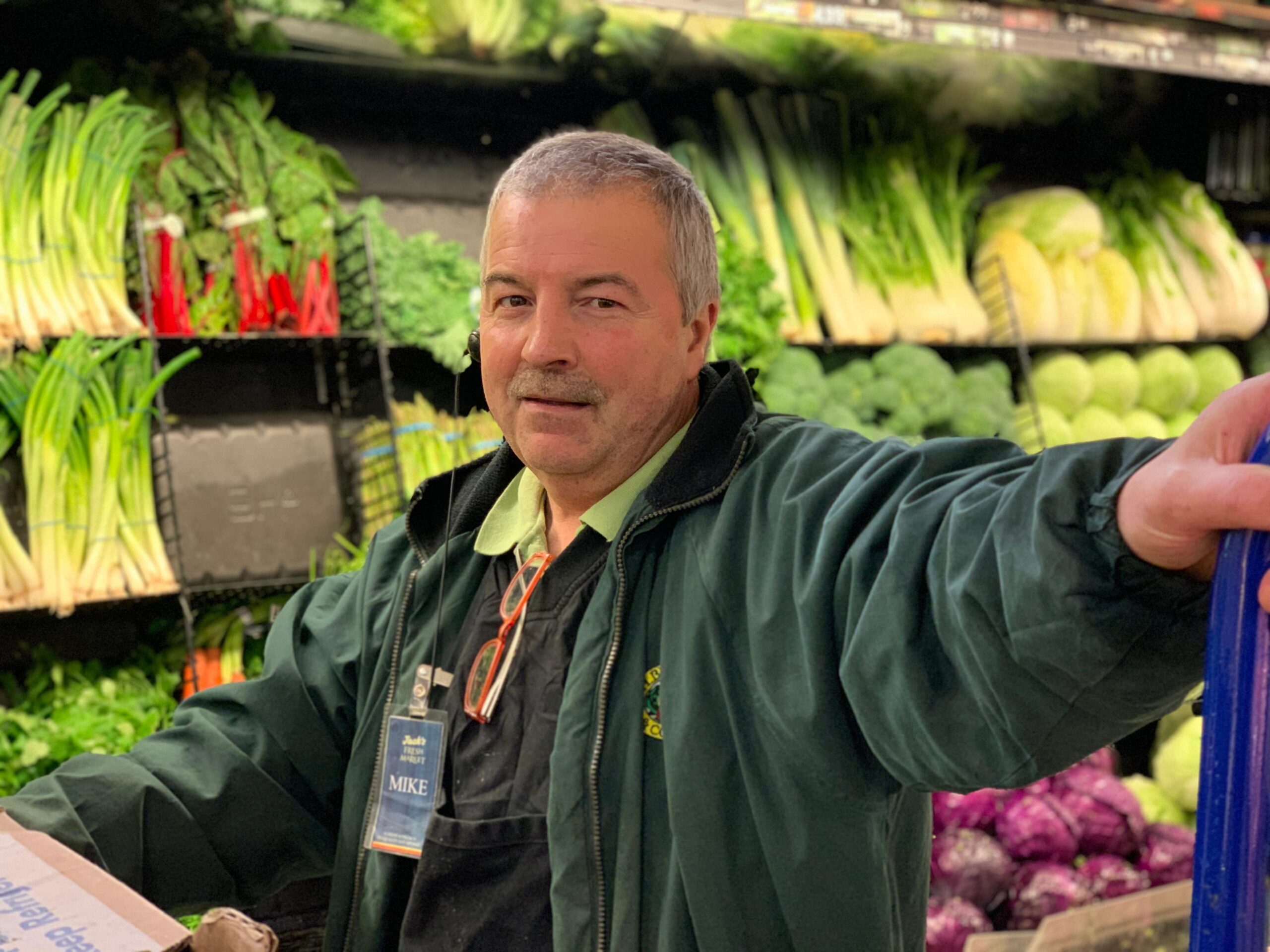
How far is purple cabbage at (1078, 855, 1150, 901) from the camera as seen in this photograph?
2.43 metres

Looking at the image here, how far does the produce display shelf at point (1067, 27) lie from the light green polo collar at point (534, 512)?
155cm

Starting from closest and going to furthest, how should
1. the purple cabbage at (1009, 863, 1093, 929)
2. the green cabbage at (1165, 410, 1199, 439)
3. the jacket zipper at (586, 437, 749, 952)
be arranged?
the jacket zipper at (586, 437, 749, 952) < the purple cabbage at (1009, 863, 1093, 929) < the green cabbage at (1165, 410, 1199, 439)

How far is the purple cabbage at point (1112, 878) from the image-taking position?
243cm

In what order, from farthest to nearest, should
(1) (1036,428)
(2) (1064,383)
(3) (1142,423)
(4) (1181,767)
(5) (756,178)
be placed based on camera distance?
(3) (1142,423) < (2) (1064,383) < (1) (1036,428) < (5) (756,178) < (4) (1181,767)

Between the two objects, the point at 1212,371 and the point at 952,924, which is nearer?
the point at 952,924

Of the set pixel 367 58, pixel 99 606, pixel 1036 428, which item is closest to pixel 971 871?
pixel 1036 428

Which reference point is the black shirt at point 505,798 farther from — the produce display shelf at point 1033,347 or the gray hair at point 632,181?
the produce display shelf at point 1033,347

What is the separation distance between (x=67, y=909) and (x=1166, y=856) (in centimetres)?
228

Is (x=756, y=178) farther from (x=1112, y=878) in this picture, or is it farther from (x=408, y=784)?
(x=408, y=784)

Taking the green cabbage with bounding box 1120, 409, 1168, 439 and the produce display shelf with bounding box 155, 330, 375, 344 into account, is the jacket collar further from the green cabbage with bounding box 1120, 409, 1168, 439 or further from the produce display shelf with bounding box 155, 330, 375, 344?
the green cabbage with bounding box 1120, 409, 1168, 439

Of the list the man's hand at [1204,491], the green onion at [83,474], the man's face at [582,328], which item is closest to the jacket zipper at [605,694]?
the man's face at [582,328]

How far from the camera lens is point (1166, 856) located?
2537 mm

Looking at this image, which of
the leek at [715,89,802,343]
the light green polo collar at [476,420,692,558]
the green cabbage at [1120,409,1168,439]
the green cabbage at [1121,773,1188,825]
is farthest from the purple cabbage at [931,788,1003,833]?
the green cabbage at [1120,409,1168,439]

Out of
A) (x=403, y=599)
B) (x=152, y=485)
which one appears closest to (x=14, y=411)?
(x=152, y=485)
